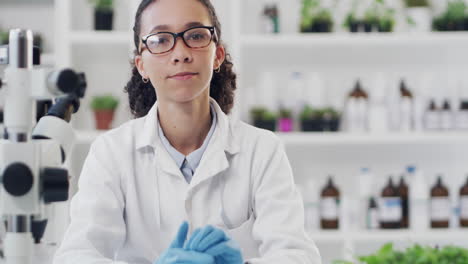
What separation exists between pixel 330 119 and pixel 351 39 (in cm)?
37

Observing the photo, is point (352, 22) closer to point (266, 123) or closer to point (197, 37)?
point (266, 123)

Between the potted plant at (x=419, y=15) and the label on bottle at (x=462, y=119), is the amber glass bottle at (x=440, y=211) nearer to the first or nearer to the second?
the label on bottle at (x=462, y=119)

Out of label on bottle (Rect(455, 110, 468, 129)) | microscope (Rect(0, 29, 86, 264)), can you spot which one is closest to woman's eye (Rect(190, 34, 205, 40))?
microscope (Rect(0, 29, 86, 264))

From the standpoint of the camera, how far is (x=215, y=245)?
3.42ft

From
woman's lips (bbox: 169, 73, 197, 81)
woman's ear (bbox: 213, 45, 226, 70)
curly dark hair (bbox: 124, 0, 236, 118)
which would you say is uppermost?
woman's ear (bbox: 213, 45, 226, 70)

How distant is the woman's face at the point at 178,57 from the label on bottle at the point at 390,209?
1.80m

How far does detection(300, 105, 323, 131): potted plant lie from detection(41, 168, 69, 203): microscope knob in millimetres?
2236

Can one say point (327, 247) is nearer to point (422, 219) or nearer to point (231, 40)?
point (422, 219)

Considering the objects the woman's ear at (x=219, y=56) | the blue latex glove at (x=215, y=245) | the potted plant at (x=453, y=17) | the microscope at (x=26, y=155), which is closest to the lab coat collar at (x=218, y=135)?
the woman's ear at (x=219, y=56)

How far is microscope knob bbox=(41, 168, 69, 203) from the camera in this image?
723 mm

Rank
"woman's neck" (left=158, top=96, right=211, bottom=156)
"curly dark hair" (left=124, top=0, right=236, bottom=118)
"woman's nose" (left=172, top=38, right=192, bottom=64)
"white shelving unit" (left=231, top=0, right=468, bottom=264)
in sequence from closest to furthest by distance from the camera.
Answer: "woman's nose" (left=172, top=38, right=192, bottom=64) < "woman's neck" (left=158, top=96, right=211, bottom=156) < "curly dark hair" (left=124, top=0, right=236, bottom=118) < "white shelving unit" (left=231, top=0, right=468, bottom=264)

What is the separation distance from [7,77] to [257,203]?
0.65 m

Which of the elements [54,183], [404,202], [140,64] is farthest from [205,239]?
[404,202]

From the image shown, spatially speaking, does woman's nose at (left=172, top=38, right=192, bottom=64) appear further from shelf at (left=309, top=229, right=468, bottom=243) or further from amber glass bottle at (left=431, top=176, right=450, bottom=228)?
amber glass bottle at (left=431, top=176, right=450, bottom=228)
